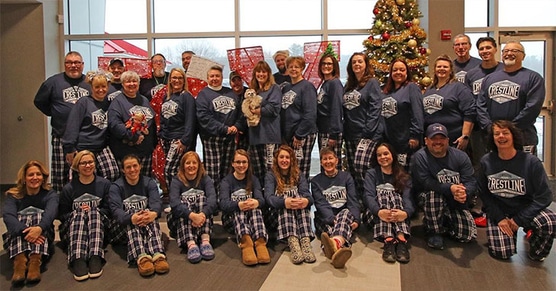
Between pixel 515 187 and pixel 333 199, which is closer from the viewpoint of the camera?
pixel 515 187

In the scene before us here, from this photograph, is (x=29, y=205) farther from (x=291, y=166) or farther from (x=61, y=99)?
(x=291, y=166)

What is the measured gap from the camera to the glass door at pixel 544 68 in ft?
22.3

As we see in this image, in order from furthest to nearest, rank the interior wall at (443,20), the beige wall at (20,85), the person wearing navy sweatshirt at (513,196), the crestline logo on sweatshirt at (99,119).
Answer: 1. the beige wall at (20,85)
2. the interior wall at (443,20)
3. the crestline logo on sweatshirt at (99,119)
4. the person wearing navy sweatshirt at (513,196)

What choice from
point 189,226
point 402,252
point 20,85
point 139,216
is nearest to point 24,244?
point 139,216

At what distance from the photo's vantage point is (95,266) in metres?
3.03

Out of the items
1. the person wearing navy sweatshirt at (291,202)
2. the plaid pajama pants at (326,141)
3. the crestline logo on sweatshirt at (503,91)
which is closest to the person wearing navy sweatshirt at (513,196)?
the crestline logo on sweatshirt at (503,91)

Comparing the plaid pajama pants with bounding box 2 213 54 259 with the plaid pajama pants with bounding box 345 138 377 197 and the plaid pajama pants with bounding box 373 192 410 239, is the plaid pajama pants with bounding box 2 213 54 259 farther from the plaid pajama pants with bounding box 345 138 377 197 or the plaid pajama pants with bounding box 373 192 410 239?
the plaid pajama pants with bounding box 345 138 377 197

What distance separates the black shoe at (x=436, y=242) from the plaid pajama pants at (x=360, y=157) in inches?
32.0

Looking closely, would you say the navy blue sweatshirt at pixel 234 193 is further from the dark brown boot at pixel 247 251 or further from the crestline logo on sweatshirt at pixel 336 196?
the crestline logo on sweatshirt at pixel 336 196

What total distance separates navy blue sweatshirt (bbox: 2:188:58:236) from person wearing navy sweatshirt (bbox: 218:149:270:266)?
1.28 metres

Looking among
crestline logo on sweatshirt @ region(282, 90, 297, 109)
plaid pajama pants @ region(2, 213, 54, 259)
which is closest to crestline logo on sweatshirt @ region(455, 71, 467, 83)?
crestline logo on sweatshirt @ region(282, 90, 297, 109)

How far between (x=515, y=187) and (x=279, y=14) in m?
5.06

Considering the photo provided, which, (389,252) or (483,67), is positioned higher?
(483,67)

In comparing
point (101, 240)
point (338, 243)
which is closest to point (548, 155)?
point (338, 243)
